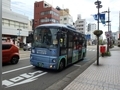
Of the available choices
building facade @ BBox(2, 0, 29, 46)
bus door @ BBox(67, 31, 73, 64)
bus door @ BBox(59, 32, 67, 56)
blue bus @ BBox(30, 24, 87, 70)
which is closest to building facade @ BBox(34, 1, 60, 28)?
building facade @ BBox(2, 0, 29, 46)

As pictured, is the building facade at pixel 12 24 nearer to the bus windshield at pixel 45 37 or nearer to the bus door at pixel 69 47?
the bus door at pixel 69 47

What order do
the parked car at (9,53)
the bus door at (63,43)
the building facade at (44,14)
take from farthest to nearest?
the building facade at (44,14) < the parked car at (9,53) < the bus door at (63,43)

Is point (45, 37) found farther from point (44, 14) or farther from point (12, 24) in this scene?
point (44, 14)

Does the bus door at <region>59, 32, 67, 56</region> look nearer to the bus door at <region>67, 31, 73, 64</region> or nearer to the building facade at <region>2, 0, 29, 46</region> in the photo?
the bus door at <region>67, 31, 73, 64</region>

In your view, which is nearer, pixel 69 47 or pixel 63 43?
pixel 63 43

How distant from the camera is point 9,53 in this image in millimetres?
10945

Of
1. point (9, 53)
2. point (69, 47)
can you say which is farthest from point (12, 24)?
point (69, 47)

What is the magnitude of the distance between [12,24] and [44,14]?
29027mm

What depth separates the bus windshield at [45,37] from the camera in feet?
28.0

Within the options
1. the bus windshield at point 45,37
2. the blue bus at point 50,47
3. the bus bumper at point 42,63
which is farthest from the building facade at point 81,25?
the bus bumper at point 42,63

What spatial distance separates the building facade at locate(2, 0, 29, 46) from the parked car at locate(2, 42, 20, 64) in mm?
22081

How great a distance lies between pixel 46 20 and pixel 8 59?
172 feet

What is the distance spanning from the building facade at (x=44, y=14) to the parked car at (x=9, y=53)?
164 feet

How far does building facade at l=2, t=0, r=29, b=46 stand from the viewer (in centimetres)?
3325
